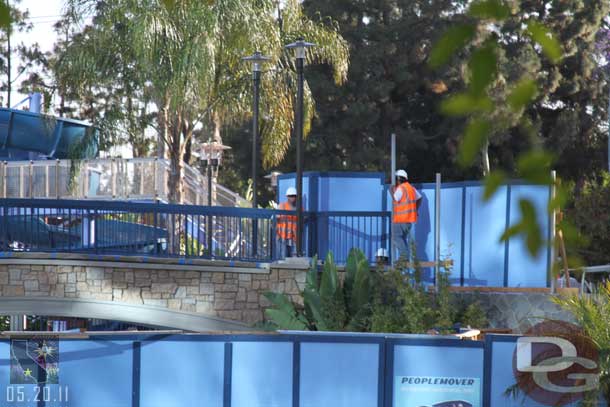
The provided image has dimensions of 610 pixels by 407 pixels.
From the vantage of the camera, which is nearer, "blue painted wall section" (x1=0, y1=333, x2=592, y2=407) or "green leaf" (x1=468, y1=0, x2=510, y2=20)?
"green leaf" (x1=468, y1=0, x2=510, y2=20)

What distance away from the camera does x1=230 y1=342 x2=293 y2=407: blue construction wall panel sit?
42.9 feet

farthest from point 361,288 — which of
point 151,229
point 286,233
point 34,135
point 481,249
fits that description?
point 34,135

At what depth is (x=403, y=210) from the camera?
1895cm

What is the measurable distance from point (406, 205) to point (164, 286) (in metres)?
4.14

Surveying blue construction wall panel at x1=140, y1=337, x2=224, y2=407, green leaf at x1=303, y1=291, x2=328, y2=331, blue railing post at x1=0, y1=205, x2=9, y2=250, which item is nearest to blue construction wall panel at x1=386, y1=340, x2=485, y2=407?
blue construction wall panel at x1=140, y1=337, x2=224, y2=407

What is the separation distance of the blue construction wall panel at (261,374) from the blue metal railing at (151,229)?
5946 mm

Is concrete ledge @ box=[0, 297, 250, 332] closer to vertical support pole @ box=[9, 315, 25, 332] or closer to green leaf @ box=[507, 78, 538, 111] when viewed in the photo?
vertical support pole @ box=[9, 315, 25, 332]

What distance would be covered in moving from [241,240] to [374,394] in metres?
6.81

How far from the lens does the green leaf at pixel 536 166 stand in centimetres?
174

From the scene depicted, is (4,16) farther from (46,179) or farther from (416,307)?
(46,179)

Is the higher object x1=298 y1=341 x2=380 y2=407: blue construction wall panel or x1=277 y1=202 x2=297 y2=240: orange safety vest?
x1=277 y1=202 x2=297 y2=240: orange safety vest

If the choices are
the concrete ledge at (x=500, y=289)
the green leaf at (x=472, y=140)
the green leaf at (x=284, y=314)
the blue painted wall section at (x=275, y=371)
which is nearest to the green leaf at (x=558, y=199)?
the green leaf at (x=472, y=140)

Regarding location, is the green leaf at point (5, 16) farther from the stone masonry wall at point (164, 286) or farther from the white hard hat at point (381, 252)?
the white hard hat at point (381, 252)

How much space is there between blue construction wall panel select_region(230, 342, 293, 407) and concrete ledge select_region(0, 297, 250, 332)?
601 centimetres
